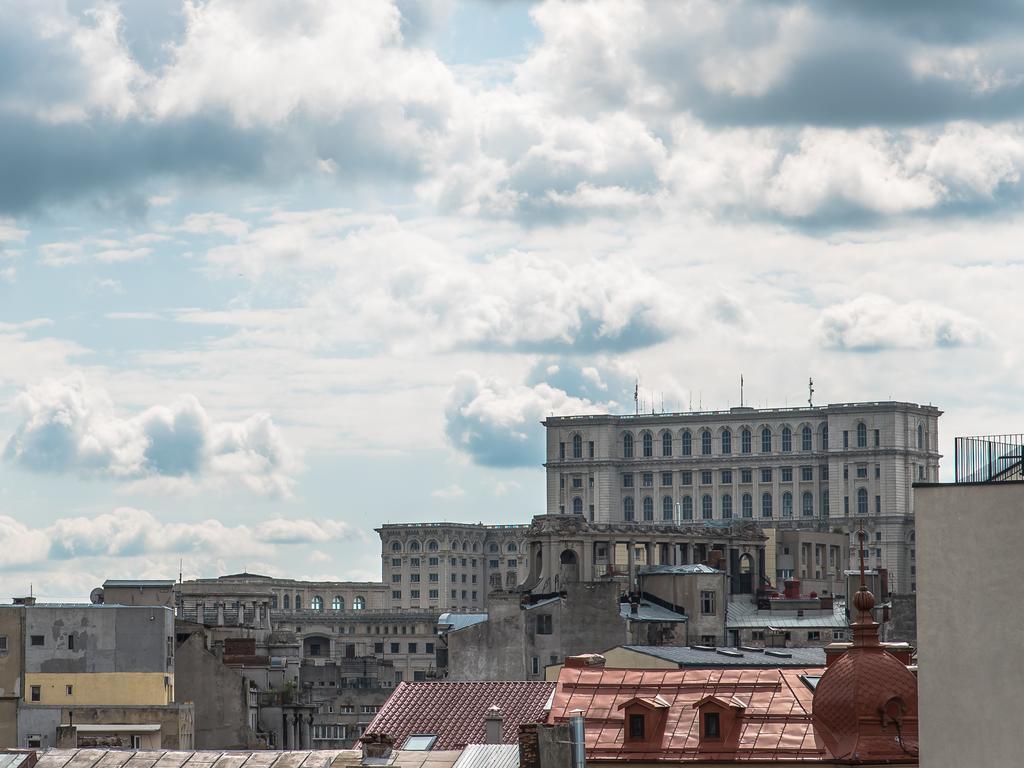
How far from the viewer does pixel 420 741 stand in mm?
68688

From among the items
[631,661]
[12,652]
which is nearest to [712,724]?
[12,652]

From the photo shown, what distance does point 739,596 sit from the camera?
18138 cm

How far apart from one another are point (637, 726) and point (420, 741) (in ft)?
27.0

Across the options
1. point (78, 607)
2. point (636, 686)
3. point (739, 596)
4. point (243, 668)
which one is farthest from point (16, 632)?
point (739, 596)

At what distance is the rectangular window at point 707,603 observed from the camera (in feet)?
556

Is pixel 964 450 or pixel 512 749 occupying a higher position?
pixel 964 450

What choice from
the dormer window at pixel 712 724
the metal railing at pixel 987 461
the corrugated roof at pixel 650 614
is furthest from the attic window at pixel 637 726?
the corrugated roof at pixel 650 614

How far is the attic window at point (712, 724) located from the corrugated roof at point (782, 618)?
10184 cm

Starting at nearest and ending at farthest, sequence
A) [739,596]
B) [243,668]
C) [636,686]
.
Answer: [636,686]
[243,668]
[739,596]

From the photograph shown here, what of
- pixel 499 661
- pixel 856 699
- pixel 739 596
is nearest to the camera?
pixel 856 699

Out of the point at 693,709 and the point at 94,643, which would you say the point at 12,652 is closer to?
the point at 94,643

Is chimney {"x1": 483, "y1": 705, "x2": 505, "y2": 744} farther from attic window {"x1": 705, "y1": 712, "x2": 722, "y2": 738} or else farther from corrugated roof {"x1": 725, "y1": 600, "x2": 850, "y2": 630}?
corrugated roof {"x1": 725, "y1": 600, "x2": 850, "y2": 630}

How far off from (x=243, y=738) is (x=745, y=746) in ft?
163

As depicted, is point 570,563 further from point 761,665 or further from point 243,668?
→ point 761,665
